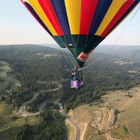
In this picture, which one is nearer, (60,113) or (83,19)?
(83,19)

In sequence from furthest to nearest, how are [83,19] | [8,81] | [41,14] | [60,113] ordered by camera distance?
[8,81], [60,113], [41,14], [83,19]

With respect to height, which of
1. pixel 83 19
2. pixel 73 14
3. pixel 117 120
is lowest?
pixel 117 120

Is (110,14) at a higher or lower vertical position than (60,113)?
higher

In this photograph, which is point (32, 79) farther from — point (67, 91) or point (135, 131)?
point (135, 131)

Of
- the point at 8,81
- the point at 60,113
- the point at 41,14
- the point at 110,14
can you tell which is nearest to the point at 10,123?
the point at 60,113

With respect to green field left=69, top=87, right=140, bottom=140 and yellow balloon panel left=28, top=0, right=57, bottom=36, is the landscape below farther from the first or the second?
yellow balloon panel left=28, top=0, right=57, bottom=36

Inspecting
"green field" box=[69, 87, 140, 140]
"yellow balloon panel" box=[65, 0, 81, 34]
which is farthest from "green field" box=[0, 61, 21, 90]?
"yellow balloon panel" box=[65, 0, 81, 34]

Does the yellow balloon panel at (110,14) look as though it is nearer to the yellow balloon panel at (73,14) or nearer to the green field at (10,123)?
the yellow balloon panel at (73,14)

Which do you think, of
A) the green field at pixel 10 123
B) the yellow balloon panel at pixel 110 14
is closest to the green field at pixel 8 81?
the green field at pixel 10 123

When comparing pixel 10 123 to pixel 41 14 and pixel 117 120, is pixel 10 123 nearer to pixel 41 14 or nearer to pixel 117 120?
pixel 117 120
